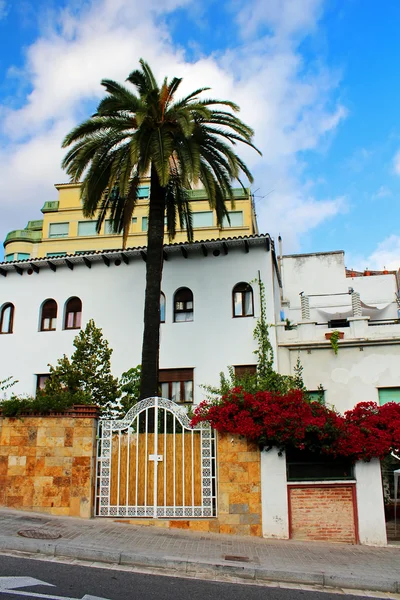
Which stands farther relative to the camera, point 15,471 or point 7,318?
point 7,318

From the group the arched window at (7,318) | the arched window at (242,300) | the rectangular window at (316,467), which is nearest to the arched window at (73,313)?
the arched window at (7,318)

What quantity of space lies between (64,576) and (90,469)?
149 inches

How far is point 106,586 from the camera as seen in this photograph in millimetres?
6617

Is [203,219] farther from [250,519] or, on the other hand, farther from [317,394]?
[250,519]

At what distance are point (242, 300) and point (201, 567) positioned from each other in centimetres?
1133

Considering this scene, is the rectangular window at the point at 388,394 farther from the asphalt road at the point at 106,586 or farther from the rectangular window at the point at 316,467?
the asphalt road at the point at 106,586

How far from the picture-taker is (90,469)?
1069 cm

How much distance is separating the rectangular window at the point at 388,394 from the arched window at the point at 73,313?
11.0 meters

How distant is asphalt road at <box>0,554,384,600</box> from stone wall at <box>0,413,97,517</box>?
292cm

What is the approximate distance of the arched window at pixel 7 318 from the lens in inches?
798

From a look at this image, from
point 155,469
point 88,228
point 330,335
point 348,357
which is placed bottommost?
point 155,469

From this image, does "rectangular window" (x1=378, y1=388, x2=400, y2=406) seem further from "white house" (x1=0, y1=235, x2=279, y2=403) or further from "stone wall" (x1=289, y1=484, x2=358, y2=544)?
"stone wall" (x1=289, y1=484, x2=358, y2=544)

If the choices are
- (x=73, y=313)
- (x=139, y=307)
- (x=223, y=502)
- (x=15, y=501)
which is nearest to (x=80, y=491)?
(x=15, y=501)

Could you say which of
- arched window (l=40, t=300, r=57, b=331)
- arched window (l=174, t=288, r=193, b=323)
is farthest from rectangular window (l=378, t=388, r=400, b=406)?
arched window (l=40, t=300, r=57, b=331)
